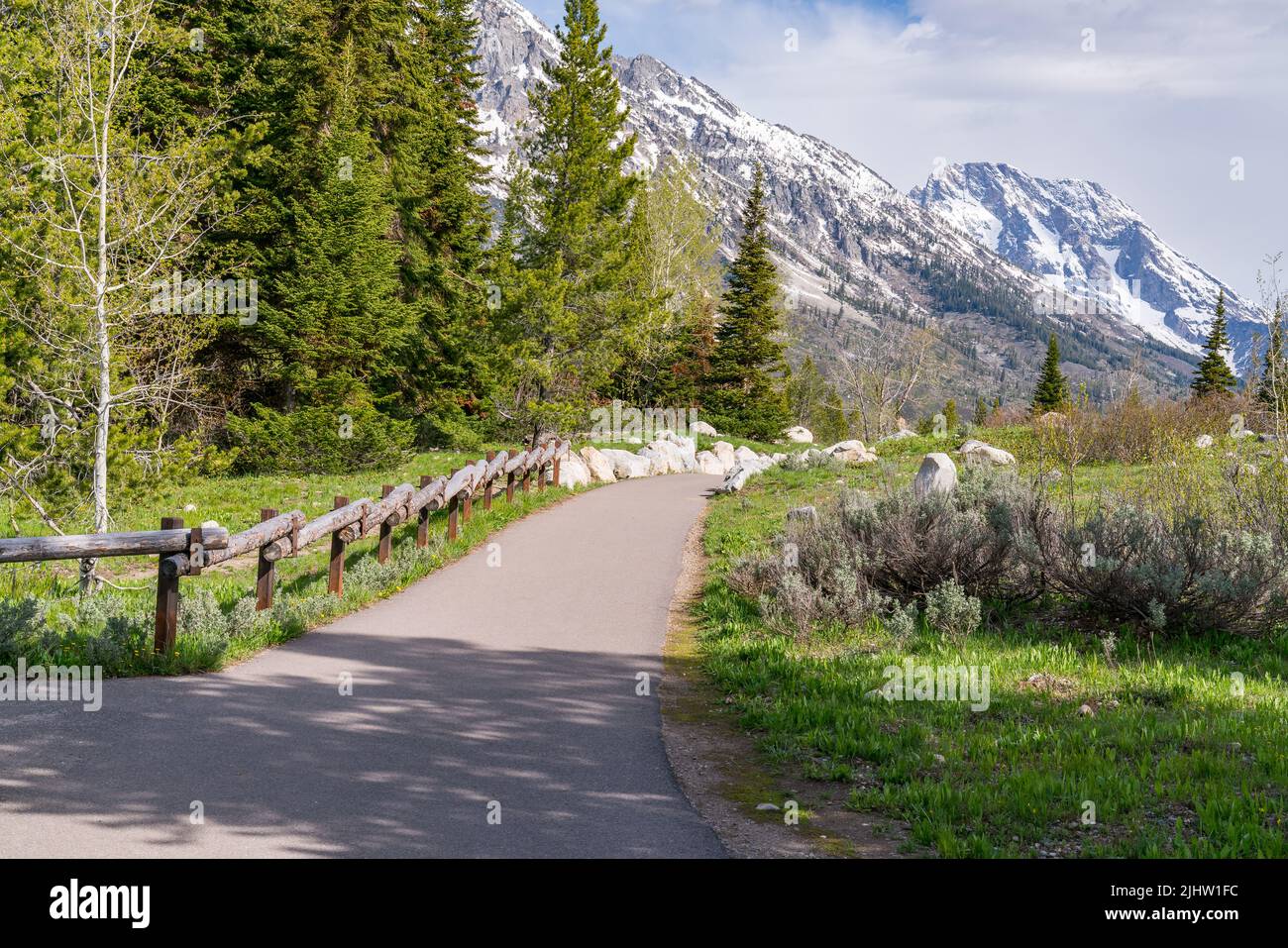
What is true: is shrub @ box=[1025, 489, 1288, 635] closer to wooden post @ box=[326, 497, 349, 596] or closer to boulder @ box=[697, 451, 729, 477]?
wooden post @ box=[326, 497, 349, 596]

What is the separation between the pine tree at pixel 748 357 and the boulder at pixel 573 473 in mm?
22299

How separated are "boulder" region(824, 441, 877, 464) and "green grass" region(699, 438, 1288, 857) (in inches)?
783

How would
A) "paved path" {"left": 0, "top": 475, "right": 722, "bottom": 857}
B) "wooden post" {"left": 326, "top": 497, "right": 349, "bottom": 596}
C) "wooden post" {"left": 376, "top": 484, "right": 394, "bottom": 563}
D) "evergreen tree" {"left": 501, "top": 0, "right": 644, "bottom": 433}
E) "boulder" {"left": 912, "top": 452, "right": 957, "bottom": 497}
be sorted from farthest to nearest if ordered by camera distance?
"evergreen tree" {"left": 501, "top": 0, "right": 644, "bottom": 433}, "boulder" {"left": 912, "top": 452, "right": 957, "bottom": 497}, "wooden post" {"left": 376, "top": 484, "right": 394, "bottom": 563}, "wooden post" {"left": 326, "top": 497, "right": 349, "bottom": 596}, "paved path" {"left": 0, "top": 475, "right": 722, "bottom": 857}

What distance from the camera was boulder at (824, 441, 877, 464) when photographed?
29172mm

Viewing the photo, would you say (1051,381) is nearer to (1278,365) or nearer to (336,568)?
(1278,365)

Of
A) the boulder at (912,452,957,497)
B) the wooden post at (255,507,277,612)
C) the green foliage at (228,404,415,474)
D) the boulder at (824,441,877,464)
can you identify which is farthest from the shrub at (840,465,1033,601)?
the green foliage at (228,404,415,474)

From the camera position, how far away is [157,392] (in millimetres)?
12641

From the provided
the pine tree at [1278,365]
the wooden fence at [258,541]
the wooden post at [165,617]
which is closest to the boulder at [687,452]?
the wooden fence at [258,541]

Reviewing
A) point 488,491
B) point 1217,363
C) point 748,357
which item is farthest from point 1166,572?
point 1217,363

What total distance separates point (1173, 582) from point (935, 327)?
56.5 metres

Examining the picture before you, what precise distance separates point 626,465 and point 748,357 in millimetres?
20797

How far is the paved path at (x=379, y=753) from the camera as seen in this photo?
4414 millimetres

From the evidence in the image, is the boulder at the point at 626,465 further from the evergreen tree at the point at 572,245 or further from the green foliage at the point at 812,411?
the green foliage at the point at 812,411
